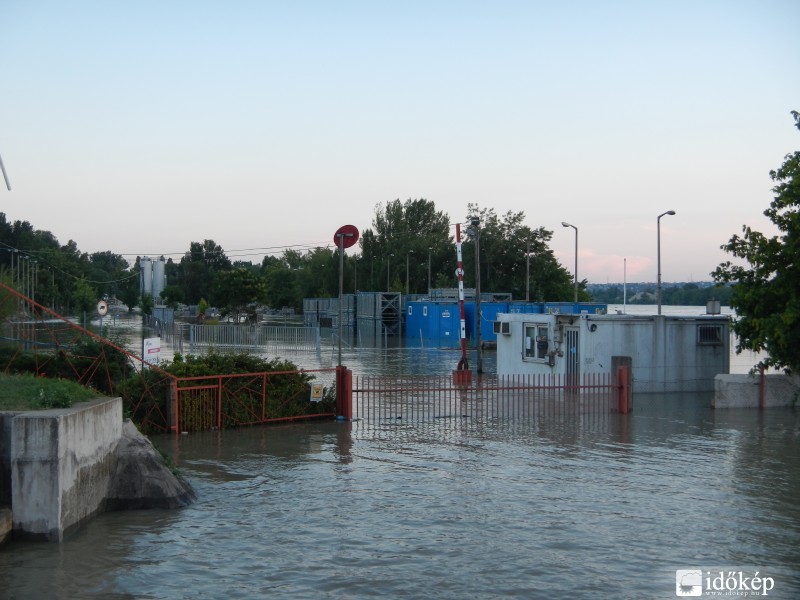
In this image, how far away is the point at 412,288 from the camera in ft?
324

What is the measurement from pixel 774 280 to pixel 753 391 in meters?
3.24

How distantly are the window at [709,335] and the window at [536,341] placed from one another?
16.0 feet

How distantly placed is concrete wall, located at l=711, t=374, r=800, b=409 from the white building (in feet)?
10.4

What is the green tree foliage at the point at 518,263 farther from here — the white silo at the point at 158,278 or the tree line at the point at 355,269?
the white silo at the point at 158,278

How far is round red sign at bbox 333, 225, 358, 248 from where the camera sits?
20.6 meters

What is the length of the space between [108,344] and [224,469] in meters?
Result: 6.21

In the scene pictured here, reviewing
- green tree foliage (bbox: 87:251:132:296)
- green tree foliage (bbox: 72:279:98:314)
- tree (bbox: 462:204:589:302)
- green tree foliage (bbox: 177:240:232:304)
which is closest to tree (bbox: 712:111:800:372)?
tree (bbox: 462:204:589:302)

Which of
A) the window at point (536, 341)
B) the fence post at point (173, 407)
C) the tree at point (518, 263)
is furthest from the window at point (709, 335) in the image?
the tree at point (518, 263)

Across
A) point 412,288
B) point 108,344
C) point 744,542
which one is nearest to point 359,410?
point 108,344

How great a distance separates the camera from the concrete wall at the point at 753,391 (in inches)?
917

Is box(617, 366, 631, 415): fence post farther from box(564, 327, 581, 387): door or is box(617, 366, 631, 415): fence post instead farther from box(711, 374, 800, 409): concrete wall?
box(564, 327, 581, 387): door

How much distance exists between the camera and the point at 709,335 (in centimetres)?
2716

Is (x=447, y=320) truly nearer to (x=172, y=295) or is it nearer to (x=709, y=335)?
(x=709, y=335)

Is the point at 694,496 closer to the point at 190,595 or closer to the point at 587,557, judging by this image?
the point at 587,557
